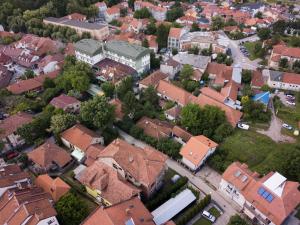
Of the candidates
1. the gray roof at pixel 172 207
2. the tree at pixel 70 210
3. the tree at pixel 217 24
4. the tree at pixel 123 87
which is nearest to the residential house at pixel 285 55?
the tree at pixel 217 24

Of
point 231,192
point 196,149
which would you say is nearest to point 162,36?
point 196,149

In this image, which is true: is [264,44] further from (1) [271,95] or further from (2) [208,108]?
(2) [208,108]

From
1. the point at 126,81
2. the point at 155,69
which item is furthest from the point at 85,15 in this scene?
the point at 126,81

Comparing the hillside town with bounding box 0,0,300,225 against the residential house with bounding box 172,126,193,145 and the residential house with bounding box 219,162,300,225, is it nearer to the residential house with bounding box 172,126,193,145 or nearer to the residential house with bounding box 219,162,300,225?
the residential house with bounding box 219,162,300,225

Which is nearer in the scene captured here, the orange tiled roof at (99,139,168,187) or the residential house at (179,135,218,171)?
the orange tiled roof at (99,139,168,187)

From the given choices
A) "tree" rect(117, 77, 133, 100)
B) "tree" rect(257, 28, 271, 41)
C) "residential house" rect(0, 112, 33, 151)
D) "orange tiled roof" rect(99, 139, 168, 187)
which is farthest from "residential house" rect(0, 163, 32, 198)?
"tree" rect(257, 28, 271, 41)

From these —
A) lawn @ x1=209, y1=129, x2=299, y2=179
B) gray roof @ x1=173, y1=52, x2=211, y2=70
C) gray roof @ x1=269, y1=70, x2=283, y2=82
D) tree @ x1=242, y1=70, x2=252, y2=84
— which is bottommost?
lawn @ x1=209, y1=129, x2=299, y2=179

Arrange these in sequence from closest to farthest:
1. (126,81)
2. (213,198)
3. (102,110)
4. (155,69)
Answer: (213,198)
(102,110)
(126,81)
(155,69)

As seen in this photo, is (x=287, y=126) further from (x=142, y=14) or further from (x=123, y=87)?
(x=142, y=14)
